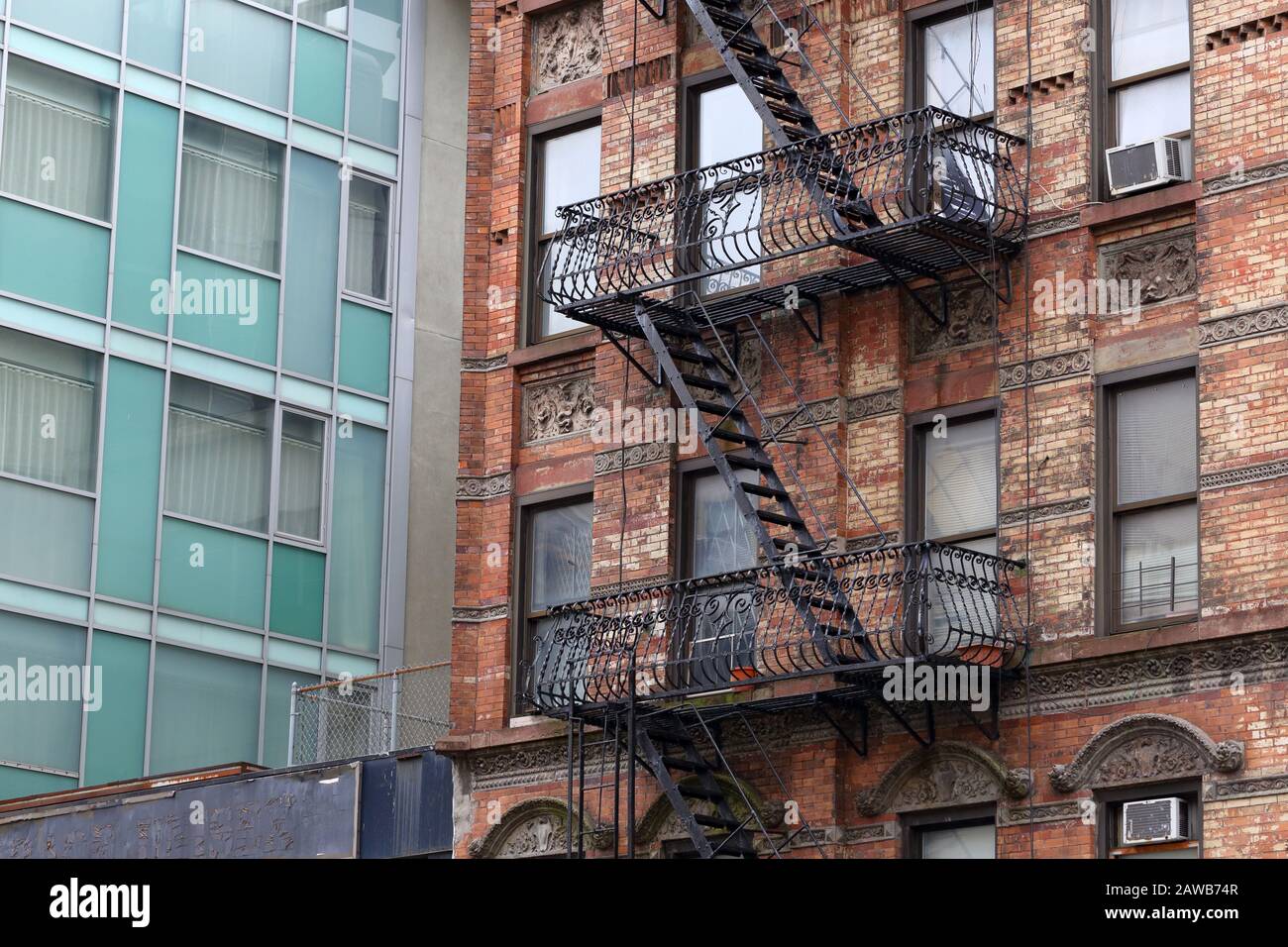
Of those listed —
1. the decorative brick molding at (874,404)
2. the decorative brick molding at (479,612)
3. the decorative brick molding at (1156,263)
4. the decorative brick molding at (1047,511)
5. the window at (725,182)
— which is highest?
the window at (725,182)

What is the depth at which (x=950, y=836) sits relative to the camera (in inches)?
885

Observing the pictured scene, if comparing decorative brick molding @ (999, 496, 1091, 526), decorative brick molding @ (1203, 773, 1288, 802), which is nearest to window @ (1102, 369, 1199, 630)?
decorative brick molding @ (999, 496, 1091, 526)

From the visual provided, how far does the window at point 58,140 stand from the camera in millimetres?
32281

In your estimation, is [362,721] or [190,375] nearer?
[362,721]

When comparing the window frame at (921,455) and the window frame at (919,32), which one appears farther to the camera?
the window frame at (919,32)

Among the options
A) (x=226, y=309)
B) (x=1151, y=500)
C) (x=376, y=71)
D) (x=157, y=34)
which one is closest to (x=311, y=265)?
(x=226, y=309)

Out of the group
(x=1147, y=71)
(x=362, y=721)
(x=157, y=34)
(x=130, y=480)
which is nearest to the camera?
(x=1147, y=71)

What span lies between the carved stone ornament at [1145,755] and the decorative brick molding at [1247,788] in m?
0.12

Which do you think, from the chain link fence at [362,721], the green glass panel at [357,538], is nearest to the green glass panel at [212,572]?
the green glass panel at [357,538]

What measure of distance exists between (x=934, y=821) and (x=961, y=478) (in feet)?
10.5

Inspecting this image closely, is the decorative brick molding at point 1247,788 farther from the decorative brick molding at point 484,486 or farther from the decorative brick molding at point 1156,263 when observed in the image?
the decorative brick molding at point 484,486

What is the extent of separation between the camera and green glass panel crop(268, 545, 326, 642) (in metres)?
33.6

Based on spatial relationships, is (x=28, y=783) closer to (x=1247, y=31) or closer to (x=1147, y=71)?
(x=1147, y=71)

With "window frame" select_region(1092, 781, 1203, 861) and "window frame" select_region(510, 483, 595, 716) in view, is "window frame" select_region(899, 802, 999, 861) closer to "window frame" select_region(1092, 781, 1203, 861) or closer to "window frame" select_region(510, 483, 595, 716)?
"window frame" select_region(1092, 781, 1203, 861)
